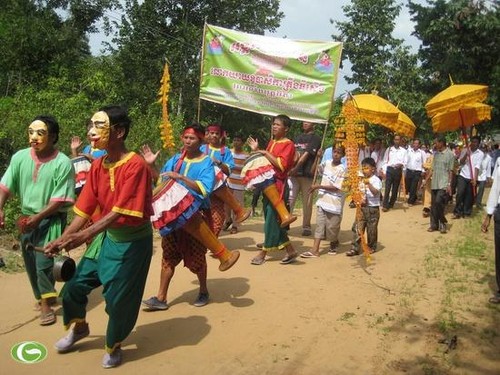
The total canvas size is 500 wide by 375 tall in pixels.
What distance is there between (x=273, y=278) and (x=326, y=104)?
2.86 m

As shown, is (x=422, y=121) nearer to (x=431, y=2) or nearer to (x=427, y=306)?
(x=431, y=2)

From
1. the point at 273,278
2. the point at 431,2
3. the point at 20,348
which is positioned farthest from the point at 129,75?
the point at 20,348

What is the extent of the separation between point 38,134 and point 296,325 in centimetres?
292

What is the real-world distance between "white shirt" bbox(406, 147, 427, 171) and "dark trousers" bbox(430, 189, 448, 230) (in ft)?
10.4

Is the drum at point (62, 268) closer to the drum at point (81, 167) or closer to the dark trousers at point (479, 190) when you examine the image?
the drum at point (81, 167)

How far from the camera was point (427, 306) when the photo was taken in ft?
16.8

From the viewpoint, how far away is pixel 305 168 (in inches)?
337

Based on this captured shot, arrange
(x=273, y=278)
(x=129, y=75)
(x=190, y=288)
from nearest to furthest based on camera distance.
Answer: (x=190, y=288)
(x=273, y=278)
(x=129, y=75)

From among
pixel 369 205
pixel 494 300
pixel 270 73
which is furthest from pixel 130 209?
pixel 270 73

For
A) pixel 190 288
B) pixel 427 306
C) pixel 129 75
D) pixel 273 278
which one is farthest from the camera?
pixel 129 75

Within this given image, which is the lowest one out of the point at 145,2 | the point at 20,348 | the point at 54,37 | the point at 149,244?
the point at 20,348

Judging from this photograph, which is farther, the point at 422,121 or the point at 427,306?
the point at 422,121

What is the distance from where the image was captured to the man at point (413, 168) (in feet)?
40.8

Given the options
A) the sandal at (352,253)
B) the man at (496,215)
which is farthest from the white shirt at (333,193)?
the man at (496,215)
